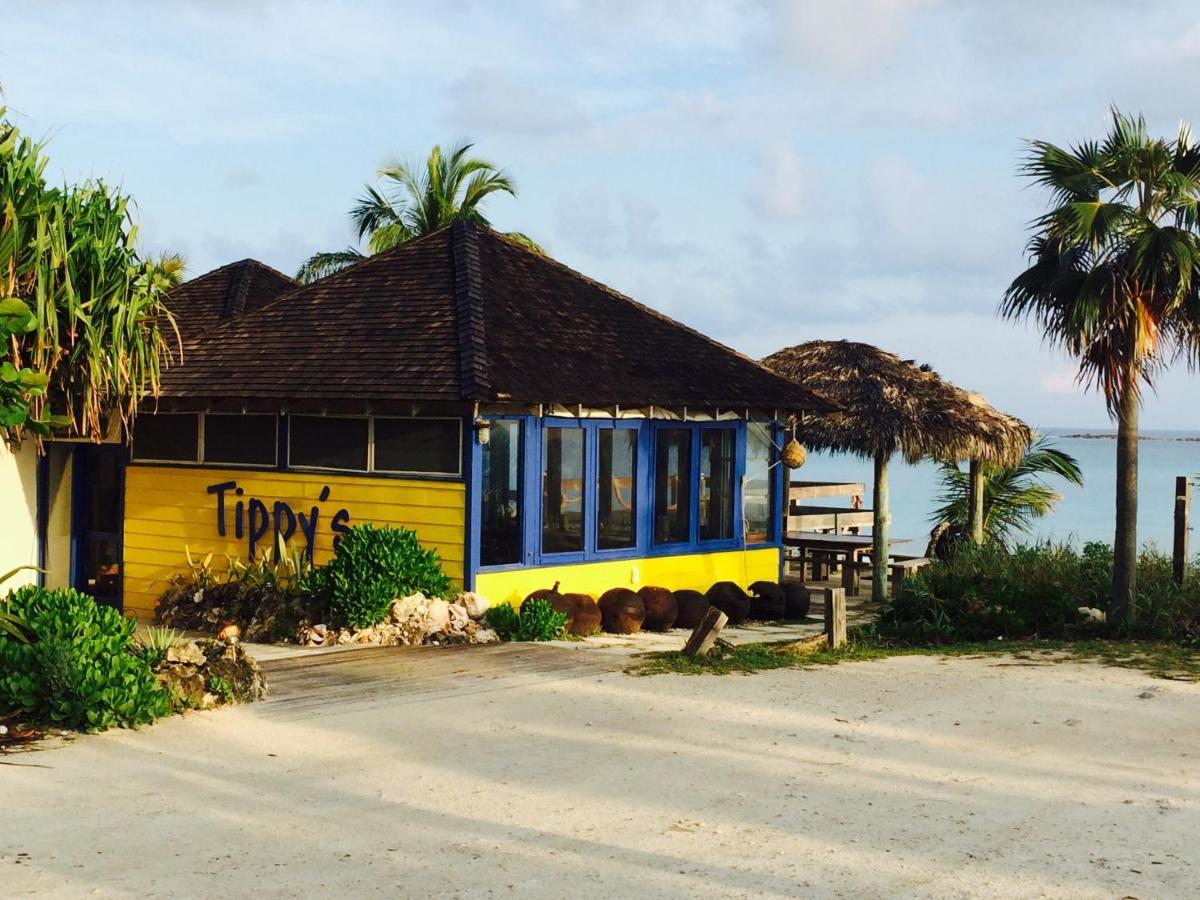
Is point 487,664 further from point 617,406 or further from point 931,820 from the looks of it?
point 931,820

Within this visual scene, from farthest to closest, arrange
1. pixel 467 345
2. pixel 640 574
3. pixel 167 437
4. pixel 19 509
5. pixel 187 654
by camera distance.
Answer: pixel 167 437 → pixel 19 509 → pixel 640 574 → pixel 467 345 → pixel 187 654

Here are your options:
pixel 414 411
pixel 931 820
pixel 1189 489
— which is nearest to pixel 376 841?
pixel 931 820

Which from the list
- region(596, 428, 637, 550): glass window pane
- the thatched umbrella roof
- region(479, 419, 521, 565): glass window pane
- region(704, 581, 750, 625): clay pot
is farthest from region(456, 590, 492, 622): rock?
the thatched umbrella roof

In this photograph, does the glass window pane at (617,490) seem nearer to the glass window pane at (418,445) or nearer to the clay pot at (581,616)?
the clay pot at (581,616)

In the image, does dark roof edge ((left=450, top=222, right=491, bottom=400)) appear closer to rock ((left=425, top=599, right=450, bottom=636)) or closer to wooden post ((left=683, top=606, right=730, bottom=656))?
rock ((left=425, top=599, right=450, bottom=636))

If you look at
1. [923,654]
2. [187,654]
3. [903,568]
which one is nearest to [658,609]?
[923,654]

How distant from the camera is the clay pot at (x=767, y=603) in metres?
18.3

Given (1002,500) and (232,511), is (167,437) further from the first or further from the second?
(1002,500)

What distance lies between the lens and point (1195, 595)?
16.2 meters

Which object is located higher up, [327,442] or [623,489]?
[327,442]

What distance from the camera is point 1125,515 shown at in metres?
15.9

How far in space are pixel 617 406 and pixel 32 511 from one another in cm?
816

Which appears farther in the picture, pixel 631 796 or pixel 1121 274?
pixel 1121 274

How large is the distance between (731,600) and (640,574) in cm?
123
